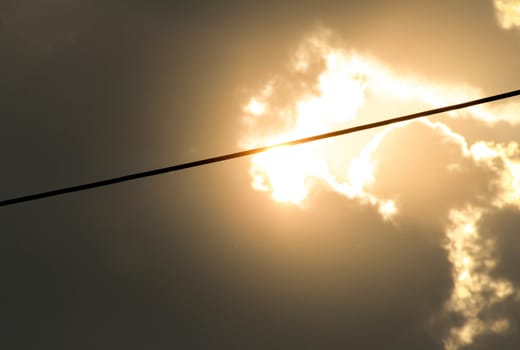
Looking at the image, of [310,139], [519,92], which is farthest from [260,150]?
[519,92]

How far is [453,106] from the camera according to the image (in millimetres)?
9828

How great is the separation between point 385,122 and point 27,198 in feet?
22.2

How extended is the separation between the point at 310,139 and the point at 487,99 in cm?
344

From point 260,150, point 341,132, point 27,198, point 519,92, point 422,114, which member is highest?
point 519,92

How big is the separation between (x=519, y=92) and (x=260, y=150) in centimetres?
506

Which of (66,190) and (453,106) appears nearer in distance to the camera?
(66,190)

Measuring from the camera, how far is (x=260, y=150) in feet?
31.9

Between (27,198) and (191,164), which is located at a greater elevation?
(191,164)

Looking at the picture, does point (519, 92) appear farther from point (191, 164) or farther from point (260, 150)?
point (191, 164)

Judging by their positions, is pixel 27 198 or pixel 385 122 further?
pixel 385 122

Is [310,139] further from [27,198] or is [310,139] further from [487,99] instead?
[27,198]

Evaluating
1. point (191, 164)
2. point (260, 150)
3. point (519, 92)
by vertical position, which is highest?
point (519, 92)

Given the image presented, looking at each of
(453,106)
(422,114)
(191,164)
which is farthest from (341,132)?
(191,164)

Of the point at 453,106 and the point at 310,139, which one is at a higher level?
the point at 453,106
